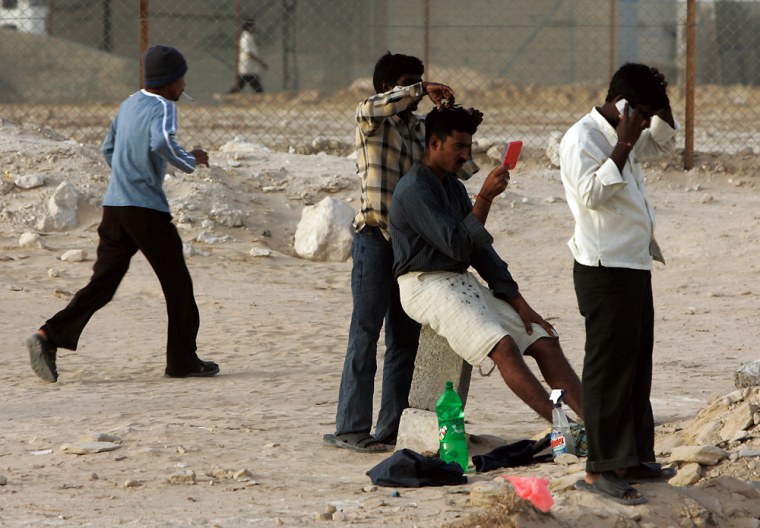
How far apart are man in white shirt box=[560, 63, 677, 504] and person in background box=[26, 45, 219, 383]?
3.00 meters

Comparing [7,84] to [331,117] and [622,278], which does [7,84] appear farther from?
[622,278]

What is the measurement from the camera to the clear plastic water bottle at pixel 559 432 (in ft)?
16.2

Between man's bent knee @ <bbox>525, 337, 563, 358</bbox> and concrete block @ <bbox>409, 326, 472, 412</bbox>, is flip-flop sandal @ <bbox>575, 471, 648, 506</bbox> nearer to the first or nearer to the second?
man's bent knee @ <bbox>525, 337, 563, 358</bbox>

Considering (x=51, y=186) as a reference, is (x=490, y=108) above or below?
above

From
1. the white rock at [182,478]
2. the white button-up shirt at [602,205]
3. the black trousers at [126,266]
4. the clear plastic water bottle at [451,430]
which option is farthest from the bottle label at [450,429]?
the black trousers at [126,266]

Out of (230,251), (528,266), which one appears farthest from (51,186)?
(528,266)

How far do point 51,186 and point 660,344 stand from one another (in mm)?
5724

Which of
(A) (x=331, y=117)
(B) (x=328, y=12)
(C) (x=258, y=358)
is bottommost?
(C) (x=258, y=358)

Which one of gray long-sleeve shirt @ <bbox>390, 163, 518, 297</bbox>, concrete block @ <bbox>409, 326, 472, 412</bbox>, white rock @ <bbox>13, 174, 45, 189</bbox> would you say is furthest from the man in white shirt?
white rock @ <bbox>13, 174, 45, 189</bbox>

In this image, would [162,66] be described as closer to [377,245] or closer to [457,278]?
[377,245]

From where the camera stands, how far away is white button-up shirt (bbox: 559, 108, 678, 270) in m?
4.12

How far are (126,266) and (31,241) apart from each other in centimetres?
353

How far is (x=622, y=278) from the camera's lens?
4137 mm

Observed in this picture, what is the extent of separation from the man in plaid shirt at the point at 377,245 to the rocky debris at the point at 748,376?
160 cm
